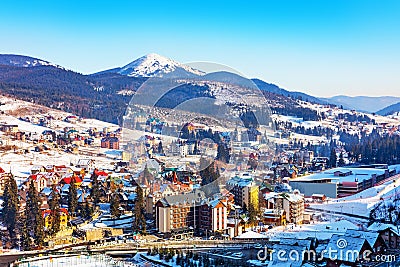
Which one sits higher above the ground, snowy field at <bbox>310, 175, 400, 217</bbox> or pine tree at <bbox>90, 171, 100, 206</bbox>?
pine tree at <bbox>90, 171, 100, 206</bbox>

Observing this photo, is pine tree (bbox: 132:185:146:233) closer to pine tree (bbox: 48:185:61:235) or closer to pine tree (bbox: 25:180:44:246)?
pine tree (bbox: 48:185:61:235)

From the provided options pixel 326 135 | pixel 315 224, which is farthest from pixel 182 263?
pixel 326 135

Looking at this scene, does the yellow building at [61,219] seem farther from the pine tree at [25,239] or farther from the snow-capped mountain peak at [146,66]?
the snow-capped mountain peak at [146,66]

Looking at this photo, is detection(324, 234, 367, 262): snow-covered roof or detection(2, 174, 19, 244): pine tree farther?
detection(2, 174, 19, 244): pine tree

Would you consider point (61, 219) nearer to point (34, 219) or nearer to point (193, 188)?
point (34, 219)

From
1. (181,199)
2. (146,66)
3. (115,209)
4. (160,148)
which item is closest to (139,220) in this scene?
(181,199)

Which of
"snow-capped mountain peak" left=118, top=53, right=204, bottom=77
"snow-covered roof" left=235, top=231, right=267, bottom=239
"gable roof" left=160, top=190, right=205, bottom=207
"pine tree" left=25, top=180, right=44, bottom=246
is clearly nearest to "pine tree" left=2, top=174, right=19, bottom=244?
"pine tree" left=25, top=180, right=44, bottom=246

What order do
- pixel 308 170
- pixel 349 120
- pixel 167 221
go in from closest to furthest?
pixel 167 221, pixel 308 170, pixel 349 120

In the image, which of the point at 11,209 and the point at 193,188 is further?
the point at 193,188

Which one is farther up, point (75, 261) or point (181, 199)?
point (181, 199)

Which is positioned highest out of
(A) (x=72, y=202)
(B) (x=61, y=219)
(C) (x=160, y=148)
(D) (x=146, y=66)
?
(D) (x=146, y=66)

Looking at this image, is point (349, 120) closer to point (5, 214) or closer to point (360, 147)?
point (360, 147)
